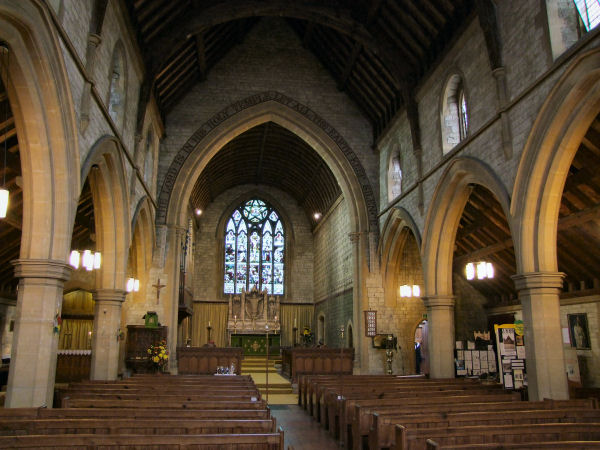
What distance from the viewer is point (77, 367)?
14461mm

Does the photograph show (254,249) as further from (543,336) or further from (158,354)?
(543,336)

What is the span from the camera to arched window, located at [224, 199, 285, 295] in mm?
26234

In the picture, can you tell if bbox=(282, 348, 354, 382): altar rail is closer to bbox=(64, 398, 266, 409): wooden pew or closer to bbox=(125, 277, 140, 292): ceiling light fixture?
bbox=(125, 277, 140, 292): ceiling light fixture

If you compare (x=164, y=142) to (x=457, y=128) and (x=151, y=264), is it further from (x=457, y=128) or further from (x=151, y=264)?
(x=457, y=128)

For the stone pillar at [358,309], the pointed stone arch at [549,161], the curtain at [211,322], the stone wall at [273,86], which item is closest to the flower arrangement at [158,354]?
the stone pillar at [358,309]

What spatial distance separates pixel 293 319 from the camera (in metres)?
25.7

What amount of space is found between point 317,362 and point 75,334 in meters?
8.32

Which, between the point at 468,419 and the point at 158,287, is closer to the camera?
the point at 468,419

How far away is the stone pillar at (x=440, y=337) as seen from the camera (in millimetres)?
11805

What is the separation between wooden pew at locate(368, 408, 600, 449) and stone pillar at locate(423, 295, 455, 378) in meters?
6.14

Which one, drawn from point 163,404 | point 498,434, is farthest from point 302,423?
point 498,434

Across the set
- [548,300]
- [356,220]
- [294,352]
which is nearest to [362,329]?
[294,352]

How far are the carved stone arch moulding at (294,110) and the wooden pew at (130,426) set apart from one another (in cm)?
1137

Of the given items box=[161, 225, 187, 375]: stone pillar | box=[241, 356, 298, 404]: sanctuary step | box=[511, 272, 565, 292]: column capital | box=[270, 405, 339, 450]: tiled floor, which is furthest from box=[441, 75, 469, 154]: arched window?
box=[161, 225, 187, 375]: stone pillar
